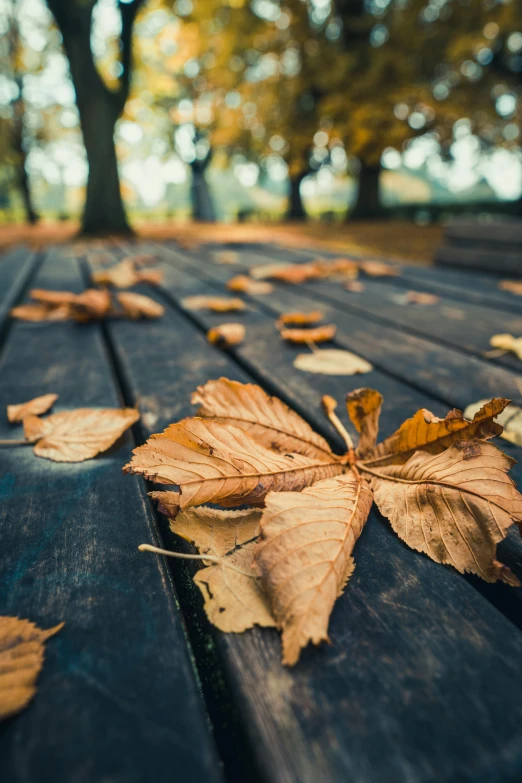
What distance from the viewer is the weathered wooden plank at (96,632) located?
1.09 feet

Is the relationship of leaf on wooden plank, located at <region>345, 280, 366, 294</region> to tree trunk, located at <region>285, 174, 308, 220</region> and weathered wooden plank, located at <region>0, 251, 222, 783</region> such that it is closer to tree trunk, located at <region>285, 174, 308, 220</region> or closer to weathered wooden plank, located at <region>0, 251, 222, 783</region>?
weathered wooden plank, located at <region>0, 251, 222, 783</region>

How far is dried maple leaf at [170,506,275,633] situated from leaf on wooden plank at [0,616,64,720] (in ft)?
0.47

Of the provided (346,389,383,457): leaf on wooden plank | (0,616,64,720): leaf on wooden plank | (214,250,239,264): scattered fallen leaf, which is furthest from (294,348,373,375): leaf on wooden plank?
(214,250,239,264): scattered fallen leaf

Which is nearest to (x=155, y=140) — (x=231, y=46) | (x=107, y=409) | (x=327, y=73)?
(x=231, y=46)

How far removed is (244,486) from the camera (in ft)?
1.80

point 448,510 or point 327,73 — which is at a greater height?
point 327,73

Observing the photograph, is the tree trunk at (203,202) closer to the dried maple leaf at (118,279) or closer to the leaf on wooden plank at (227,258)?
the leaf on wooden plank at (227,258)

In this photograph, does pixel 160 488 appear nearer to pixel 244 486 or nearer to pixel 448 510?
pixel 244 486

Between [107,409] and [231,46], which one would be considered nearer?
[107,409]

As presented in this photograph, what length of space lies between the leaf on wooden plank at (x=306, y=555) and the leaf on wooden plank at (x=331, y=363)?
0.56 metres

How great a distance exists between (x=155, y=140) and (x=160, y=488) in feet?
112

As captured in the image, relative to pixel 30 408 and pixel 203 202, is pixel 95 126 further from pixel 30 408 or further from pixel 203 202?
pixel 203 202

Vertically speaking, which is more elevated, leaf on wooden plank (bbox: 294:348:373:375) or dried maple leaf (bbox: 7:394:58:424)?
dried maple leaf (bbox: 7:394:58:424)

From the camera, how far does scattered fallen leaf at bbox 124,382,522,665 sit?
1.46 feet
